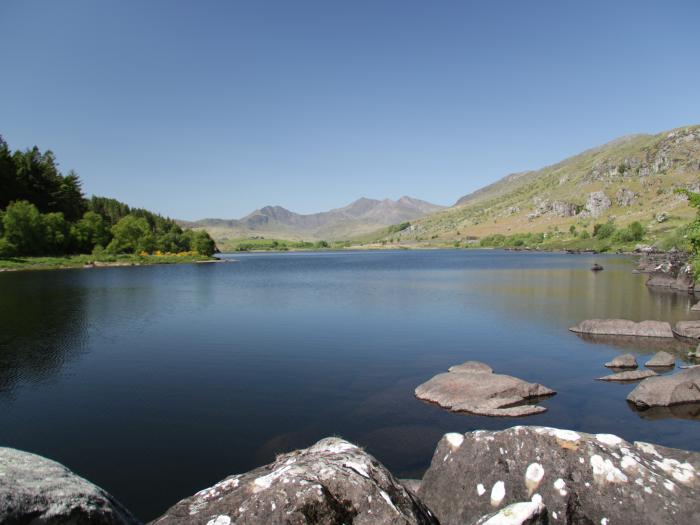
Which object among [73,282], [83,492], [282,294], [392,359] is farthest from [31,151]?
[83,492]

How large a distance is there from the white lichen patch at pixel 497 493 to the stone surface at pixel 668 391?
1614 centimetres

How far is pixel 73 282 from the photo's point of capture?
85.9 m

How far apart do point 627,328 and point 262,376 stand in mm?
28449

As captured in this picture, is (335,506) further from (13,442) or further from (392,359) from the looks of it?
(392,359)

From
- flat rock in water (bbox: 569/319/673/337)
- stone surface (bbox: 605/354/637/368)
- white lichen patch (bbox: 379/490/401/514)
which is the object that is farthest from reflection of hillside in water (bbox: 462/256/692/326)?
white lichen patch (bbox: 379/490/401/514)

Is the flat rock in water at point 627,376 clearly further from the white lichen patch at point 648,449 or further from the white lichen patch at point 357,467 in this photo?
the white lichen patch at point 357,467

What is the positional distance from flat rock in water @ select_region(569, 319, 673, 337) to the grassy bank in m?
124

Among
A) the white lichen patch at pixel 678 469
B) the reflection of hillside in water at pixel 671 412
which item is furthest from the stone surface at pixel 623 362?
the white lichen patch at pixel 678 469

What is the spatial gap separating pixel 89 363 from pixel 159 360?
4.32 meters

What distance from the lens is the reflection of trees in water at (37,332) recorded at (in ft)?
95.7

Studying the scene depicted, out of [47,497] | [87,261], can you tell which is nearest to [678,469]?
[47,497]

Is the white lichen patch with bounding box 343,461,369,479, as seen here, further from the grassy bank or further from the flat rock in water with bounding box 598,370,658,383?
the grassy bank

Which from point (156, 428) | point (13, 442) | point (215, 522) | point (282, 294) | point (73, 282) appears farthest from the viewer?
point (73, 282)

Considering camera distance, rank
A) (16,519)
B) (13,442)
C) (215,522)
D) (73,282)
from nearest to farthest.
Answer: (16,519) < (215,522) < (13,442) < (73,282)
